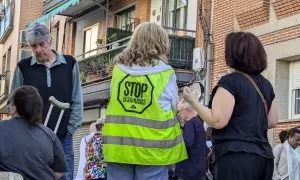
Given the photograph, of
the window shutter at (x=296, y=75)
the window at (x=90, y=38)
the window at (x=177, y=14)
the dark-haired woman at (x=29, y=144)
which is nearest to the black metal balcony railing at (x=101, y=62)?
the window at (x=90, y=38)

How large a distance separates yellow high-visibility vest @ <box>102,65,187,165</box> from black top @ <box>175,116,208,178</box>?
11.2 feet

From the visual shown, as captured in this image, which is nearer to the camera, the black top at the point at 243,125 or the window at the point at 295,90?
the black top at the point at 243,125

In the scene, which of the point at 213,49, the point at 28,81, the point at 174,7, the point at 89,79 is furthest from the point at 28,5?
the point at 28,81

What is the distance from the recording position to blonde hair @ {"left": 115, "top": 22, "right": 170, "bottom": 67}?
18.1 feet

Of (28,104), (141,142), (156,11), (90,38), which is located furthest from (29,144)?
(90,38)

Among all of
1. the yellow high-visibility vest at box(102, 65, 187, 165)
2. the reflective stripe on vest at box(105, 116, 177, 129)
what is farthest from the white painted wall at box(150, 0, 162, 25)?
the reflective stripe on vest at box(105, 116, 177, 129)

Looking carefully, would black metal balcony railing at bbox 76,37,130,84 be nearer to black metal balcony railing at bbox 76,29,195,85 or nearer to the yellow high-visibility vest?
black metal balcony railing at bbox 76,29,195,85

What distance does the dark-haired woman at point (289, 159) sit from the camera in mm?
11312

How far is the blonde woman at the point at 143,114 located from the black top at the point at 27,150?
0.56 meters

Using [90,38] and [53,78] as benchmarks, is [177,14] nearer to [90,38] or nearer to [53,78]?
[90,38]

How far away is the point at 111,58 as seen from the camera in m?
23.2

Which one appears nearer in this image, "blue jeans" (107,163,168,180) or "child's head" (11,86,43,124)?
"blue jeans" (107,163,168,180)

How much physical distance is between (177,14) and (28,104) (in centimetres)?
1564

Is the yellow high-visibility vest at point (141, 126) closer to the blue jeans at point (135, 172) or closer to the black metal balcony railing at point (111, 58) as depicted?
the blue jeans at point (135, 172)
